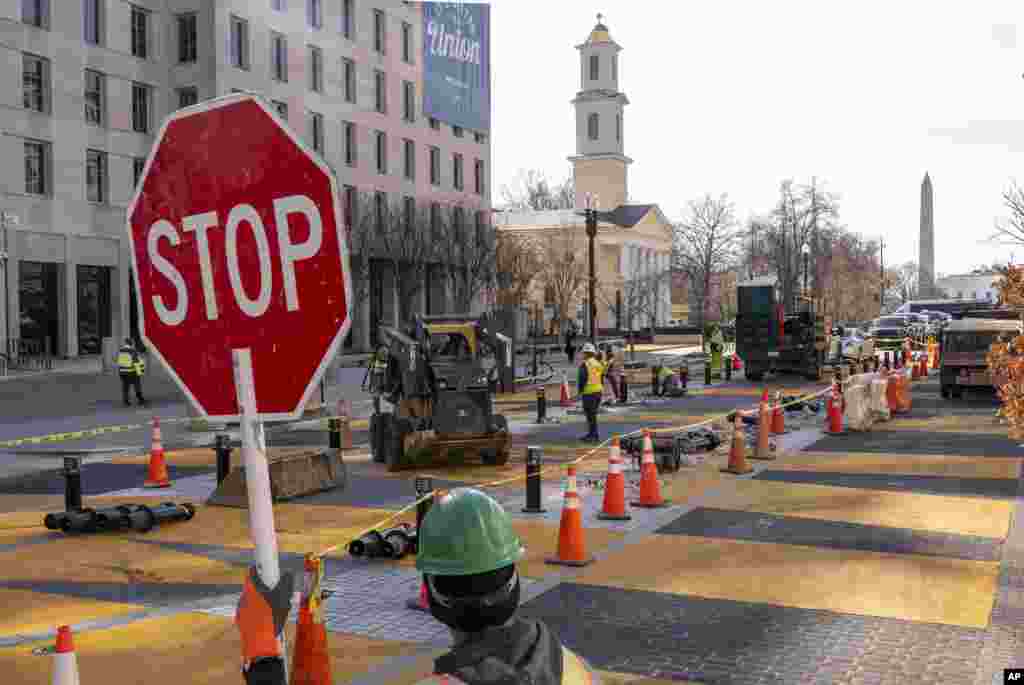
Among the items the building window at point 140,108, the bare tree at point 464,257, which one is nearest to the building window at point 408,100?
the bare tree at point 464,257

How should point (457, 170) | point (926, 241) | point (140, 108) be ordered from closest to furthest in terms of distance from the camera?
point (140, 108)
point (457, 170)
point (926, 241)

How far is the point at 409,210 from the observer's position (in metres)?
63.8

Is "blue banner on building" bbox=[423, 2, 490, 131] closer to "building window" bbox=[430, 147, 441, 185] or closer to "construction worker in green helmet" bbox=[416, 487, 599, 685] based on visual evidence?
"building window" bbox=[430, 147, 441, 185]

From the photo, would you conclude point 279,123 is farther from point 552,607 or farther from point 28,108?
point 28,108

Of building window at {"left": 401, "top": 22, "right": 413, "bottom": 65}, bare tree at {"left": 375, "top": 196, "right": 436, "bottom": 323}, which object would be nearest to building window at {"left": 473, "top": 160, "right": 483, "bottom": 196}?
building window at {"left": 401, "top": 22, "right": 413, "bottom": 65}

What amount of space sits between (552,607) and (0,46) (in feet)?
142

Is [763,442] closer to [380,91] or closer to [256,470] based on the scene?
[256,470]

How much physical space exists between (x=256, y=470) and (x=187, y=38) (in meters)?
53.6

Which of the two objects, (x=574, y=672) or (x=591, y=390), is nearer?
(x=574, y=672)

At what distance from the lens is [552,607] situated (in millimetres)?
8305

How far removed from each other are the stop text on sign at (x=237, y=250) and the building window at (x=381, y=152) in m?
61.2

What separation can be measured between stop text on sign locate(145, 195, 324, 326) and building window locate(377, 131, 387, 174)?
6124 cm

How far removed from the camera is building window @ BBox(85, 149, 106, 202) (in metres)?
47.2

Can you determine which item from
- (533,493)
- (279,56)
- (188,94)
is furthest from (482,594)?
(279,56)
